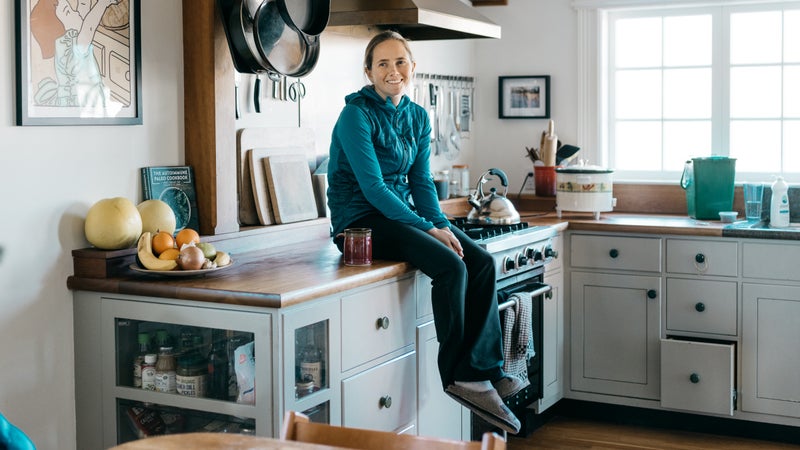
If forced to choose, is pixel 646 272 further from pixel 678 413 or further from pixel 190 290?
pixel 190 290

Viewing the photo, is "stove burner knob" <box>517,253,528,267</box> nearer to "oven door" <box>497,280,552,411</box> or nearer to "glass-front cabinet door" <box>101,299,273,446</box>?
"oven door" <box>497,280,552,411</box>

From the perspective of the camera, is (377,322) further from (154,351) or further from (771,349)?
(771,349)

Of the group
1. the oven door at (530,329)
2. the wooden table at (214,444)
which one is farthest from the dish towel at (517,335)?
the wooden table at (214,444)

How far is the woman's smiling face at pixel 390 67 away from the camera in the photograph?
313cm

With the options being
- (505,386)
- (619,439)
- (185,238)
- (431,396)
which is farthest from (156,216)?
(619,439)

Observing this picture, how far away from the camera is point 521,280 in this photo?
3.86 m

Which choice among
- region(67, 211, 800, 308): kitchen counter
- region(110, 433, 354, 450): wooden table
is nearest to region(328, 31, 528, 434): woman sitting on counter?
region(67, 211, 800, 308): kitchen counter

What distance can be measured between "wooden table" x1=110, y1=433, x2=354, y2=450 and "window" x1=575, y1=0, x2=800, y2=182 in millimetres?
3542

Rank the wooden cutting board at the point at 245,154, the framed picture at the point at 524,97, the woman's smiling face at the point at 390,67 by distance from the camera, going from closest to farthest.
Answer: the woman's smiling face at the point at 390,67
the wooden cutting board at the point at 245,154
the framed picture at the point at 524,97

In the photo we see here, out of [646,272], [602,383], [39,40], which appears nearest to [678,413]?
[602,383]

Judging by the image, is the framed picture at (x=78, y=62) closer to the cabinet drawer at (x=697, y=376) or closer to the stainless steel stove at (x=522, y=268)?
the stainless steel stove at (x=522, y=268)

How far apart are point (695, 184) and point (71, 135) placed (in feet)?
9.15

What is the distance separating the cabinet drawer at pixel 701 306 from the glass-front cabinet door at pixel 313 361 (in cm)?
201

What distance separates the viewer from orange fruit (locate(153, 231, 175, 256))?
2666 mm
